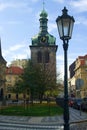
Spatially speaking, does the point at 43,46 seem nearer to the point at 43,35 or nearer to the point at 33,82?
the point at 43,35

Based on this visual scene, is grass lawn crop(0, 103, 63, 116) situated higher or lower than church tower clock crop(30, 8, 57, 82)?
lower

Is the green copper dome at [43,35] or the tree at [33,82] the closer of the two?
the tree at [33,82]

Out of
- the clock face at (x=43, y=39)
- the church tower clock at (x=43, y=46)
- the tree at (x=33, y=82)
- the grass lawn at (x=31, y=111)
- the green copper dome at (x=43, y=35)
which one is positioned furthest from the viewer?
the green copper dome at (x=43, y=35)

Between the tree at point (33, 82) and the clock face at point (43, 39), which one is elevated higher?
the clock face at point (43, 39)

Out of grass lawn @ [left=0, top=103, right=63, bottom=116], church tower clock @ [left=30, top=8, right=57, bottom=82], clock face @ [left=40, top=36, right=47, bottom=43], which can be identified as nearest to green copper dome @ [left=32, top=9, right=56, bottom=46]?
church tower clock @ [left=30, top=8, right=57, bottom=82]

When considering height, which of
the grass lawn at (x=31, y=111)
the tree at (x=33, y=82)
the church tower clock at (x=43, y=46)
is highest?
the church tower clock at (x=43, y=46)

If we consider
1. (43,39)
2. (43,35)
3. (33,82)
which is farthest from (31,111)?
(43,35)

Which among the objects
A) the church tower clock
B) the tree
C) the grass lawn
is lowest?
the grass lawn

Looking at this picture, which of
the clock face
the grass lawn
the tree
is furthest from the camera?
the clock face

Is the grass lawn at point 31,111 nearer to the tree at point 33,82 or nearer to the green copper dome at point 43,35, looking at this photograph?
the tree at point 33,82

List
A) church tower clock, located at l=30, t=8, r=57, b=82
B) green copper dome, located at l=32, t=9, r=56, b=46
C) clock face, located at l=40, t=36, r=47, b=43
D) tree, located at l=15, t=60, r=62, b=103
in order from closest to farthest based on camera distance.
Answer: tree, located at l=15, t=60, r=62, b=103
church tower clock, located at l=30, t=8, r=57, b=82
clock face, located at l=40, t=36, r=47, b=43
green copper dome, located at l=32, t=9, r=56, b=46

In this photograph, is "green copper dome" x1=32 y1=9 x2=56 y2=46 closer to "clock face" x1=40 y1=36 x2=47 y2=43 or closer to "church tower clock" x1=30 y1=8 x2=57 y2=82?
"church tower clock" x1=30 y1=8 x2=57 y2=82

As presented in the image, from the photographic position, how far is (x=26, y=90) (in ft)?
221

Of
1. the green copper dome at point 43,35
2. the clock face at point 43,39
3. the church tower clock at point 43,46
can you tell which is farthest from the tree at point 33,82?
the green copper dome at point 43,35
